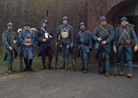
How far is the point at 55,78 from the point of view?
5195mm

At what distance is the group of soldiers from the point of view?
5402mm

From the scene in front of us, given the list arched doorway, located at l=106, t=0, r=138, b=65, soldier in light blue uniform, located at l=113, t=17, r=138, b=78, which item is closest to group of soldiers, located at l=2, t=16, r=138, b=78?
soldier in light blue uniform, located at l=113, t=17, r=138, b=78

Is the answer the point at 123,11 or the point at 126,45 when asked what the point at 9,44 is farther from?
the point at 123,11

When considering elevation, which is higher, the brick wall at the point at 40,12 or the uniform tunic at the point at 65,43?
the brick wall at the point at 40,12

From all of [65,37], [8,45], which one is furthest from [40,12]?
[8,45]

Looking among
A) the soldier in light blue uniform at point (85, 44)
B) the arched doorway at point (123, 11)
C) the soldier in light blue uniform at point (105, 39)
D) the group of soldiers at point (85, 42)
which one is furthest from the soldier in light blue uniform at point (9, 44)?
the arched doorway at point (123, 11)

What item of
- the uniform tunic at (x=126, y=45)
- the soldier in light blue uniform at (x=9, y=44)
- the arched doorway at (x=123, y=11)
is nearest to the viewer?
the uniform tunic at (x=126, y=45)

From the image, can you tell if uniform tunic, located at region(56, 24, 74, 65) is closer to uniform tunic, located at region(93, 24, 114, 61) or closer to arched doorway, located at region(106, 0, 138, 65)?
uniform tunic, located at region(93, 24, 114, 61)

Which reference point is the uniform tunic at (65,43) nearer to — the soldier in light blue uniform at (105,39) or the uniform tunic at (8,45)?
the soldier in light blue uniform at (105,39)

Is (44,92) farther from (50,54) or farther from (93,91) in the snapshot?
(50,54)

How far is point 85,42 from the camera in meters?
6.02

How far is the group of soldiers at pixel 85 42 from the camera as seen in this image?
5402 mm

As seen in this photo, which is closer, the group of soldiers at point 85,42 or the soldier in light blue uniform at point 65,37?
the group of soldiers at point 85,42

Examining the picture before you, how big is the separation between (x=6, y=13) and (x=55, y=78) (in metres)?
6.51
